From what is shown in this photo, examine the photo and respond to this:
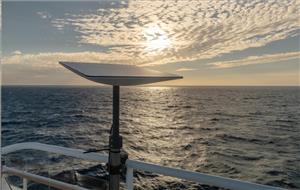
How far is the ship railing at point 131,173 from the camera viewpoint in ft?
3.93

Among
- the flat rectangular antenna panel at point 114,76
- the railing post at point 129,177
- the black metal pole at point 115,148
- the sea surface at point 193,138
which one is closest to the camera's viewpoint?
the flat rectangular antenna panel at point 114,76

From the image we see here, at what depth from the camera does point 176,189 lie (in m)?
9.55

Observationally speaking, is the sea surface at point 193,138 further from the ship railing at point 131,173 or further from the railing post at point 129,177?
the railing post at point 129,177

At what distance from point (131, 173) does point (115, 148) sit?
0.32 meters

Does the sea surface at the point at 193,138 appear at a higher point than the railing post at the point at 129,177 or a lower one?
lower

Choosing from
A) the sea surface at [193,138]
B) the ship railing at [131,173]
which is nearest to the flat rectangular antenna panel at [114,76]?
the ship railing at [131,173]

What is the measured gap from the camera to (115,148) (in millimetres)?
1202

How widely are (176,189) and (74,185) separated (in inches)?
323

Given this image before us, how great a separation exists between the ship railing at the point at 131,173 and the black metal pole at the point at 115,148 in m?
0.20

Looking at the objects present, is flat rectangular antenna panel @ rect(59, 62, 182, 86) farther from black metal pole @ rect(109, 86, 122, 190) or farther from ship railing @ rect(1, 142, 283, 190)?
ship railing @ rect(1, 142, 283, 190)

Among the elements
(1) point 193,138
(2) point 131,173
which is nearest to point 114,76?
(2) point 131,173

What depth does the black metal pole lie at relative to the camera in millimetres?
1190

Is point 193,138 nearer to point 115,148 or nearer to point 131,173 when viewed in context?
point 131,173

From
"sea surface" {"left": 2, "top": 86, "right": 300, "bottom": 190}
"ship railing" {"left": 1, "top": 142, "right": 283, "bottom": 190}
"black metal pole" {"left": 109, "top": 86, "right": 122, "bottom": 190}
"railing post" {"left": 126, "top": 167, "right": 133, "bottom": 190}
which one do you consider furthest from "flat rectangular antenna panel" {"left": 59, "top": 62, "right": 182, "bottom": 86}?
"sea surface" {"left": 2, "top": 86, "right": 300, "bottom": 190}
